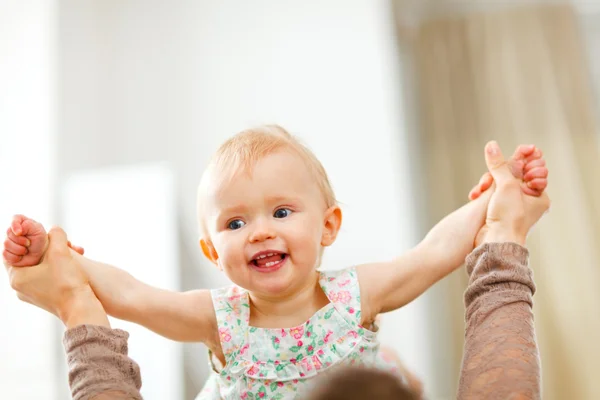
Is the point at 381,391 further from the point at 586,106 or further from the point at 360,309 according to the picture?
→ the point at 586,106

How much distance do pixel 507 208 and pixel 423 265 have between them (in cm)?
16

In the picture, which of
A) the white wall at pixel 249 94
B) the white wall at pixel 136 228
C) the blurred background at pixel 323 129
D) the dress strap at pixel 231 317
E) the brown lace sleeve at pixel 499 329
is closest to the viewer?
the brown lace sleeve at pixel 499 329

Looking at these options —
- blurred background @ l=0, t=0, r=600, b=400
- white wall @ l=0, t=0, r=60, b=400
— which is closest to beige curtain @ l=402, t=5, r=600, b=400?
blurred background @ l=0, t=0, r=600, b=400

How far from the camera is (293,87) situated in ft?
9.37

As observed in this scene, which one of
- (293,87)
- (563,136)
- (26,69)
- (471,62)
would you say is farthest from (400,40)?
(26,69)

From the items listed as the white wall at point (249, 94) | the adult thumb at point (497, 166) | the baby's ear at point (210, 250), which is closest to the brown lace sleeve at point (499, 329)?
the adult thumb at point (497, 166)

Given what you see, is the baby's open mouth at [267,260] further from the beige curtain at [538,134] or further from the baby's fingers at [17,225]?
the beige curtain at [538,134]

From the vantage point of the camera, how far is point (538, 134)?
8.79 feet

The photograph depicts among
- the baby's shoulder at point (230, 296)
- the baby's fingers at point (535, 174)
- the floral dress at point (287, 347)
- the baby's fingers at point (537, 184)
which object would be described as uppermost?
the baby's fingers at point (535, 174)

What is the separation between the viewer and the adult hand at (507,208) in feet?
3.46

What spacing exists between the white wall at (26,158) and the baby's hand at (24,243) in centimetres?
162

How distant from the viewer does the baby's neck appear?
106cm

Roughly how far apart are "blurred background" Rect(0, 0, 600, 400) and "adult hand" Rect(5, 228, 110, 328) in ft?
4.85

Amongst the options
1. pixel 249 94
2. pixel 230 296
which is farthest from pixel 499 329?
pixel 249 94
